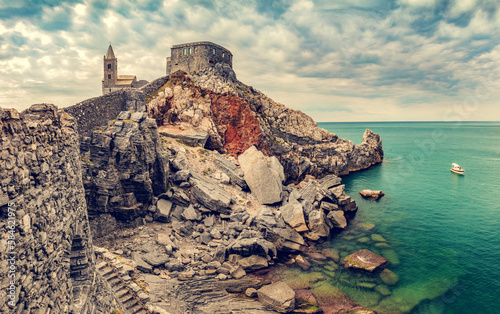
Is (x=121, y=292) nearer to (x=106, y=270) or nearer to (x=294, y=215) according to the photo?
(x=106, y=270)

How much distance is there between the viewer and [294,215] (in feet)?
121

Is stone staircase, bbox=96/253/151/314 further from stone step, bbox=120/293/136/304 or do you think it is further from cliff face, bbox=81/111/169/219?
cliff face, bbox=81/111/169/219

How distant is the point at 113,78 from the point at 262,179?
54516 millimetres

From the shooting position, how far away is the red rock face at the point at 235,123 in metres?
51.7

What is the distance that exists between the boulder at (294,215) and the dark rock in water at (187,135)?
54.3 ft

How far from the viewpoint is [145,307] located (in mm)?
18141

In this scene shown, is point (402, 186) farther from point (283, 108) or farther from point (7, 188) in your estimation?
point (7, 188)

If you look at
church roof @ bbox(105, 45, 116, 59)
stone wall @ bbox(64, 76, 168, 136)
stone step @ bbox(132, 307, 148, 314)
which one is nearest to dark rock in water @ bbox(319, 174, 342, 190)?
stone wall @ bbox(64, 76, 168, 136)

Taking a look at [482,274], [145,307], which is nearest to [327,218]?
[482,274]

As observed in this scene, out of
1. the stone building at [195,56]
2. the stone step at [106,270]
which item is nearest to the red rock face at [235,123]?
the stone building at [195,56]

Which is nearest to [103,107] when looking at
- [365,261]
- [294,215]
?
[294,215]

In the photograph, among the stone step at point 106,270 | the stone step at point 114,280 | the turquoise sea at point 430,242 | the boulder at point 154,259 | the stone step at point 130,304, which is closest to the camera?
the stone step at point 130,304

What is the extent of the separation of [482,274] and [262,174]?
2704 centimetres

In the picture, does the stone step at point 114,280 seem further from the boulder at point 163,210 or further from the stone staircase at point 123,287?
the boulder at point 163,210
